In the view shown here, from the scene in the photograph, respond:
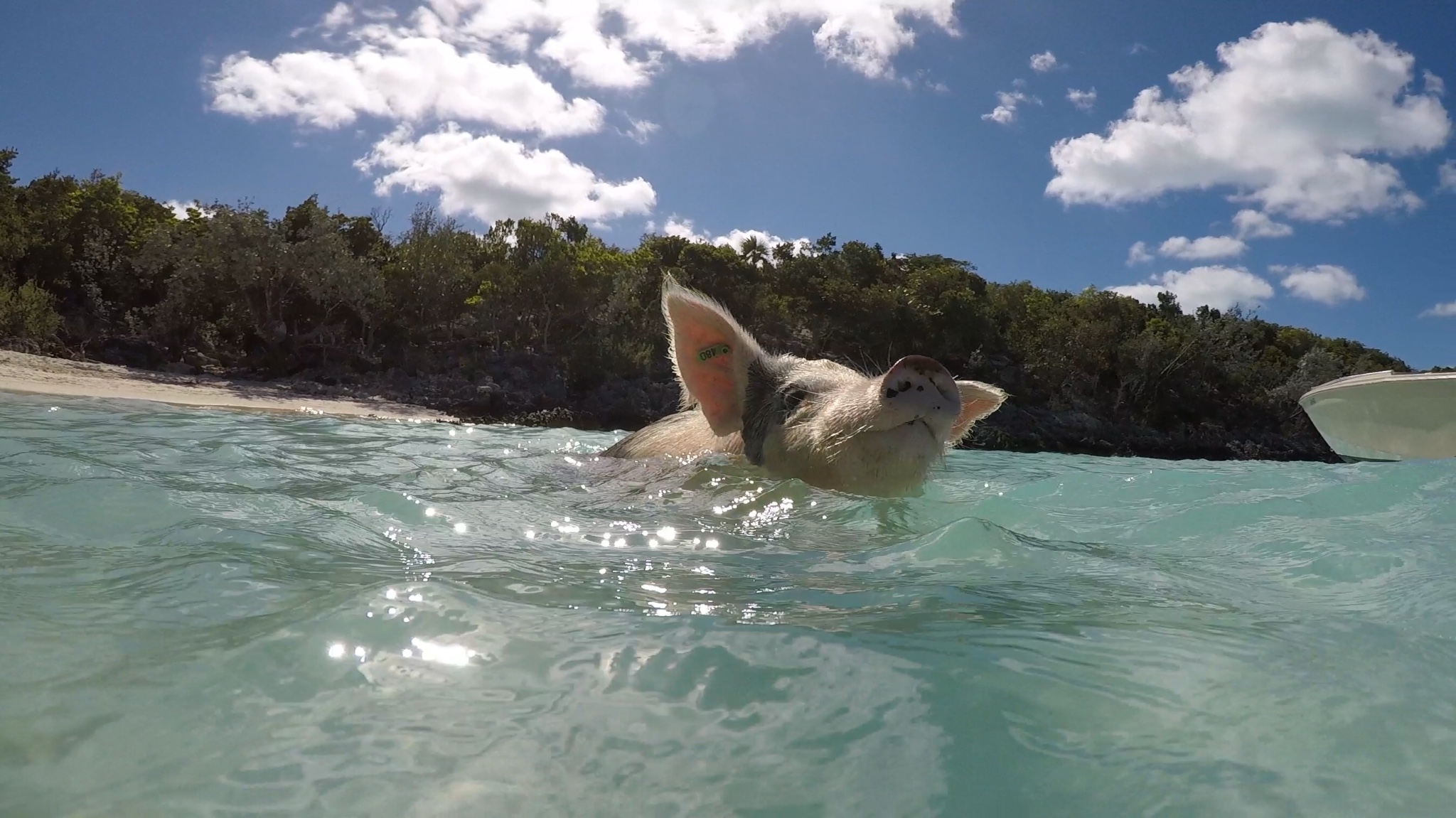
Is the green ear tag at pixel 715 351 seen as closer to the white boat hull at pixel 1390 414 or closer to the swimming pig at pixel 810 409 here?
the swimming pig at pixel 810 409

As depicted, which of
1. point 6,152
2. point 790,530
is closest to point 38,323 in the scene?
point 6,152

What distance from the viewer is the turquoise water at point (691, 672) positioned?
117cm

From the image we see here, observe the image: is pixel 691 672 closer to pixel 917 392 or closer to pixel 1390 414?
pixel 917 392

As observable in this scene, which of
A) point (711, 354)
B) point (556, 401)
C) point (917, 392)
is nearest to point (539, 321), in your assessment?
point (556, 401)

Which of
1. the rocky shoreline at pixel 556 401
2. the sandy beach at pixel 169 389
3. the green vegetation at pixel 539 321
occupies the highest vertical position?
the green vegetation at pixel 539 321

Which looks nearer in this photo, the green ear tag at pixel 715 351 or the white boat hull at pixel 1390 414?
the green ear tag at pixel 715 351

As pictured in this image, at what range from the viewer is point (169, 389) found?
16.7 metres

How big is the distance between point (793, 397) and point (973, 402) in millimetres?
1118

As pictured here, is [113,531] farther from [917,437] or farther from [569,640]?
[917,437]

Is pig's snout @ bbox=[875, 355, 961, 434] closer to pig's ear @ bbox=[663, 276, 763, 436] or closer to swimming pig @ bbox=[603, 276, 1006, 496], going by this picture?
swimming pig @ bbox=[603, 276, 1006, 496]

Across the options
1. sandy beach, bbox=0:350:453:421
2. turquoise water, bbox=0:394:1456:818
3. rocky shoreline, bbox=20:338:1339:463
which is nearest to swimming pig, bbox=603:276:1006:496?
turquoise water, bbox=0:394:1456:818

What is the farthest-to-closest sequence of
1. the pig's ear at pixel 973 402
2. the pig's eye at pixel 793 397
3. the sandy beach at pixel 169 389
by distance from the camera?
the sandy beach at pixel 169 389
the pig's ear at pixel 973 402
the pig's eye at pixel 793 397

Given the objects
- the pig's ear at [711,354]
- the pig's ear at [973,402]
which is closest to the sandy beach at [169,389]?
the pig's ear at [711,354]

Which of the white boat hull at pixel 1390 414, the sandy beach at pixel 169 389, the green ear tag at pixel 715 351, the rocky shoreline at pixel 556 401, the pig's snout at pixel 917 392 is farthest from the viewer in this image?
the rocky shoreline at pixel 556 401
